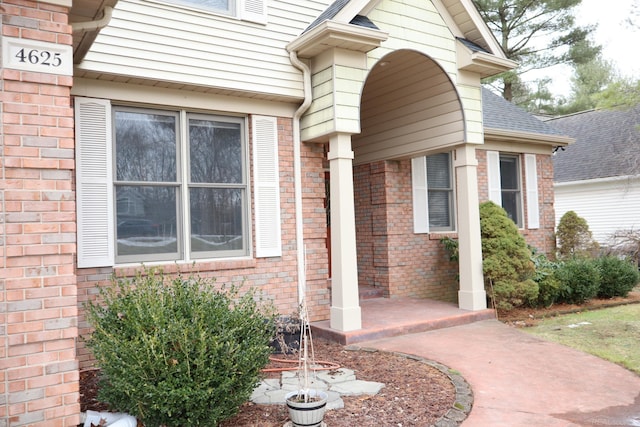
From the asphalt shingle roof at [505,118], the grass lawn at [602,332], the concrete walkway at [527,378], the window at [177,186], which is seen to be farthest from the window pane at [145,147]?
the asphalt shingle roof at [505,118]

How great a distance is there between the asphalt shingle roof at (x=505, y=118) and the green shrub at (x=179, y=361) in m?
8.24

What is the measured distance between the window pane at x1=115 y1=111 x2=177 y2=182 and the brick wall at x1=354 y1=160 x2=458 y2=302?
13.7ft

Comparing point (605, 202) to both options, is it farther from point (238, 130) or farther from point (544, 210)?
point (238, 130)

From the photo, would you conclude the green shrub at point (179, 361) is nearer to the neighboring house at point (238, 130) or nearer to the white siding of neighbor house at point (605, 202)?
the neighboring house at point (238, 130)

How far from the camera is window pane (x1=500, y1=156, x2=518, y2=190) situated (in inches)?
434

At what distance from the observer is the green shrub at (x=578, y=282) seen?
888 centimetres

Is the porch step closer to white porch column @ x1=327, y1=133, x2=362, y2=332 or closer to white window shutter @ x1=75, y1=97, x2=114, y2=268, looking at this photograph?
white porch column @ x1=327, y1=133, x2=362, y2=332

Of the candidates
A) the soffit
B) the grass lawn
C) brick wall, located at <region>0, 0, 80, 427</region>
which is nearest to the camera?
brick wall, located at <region>0, 0, 80, 427</region>

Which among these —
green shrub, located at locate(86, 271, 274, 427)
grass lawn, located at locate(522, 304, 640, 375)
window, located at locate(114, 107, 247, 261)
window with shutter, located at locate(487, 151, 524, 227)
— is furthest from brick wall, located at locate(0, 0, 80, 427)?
window with shutter, located at locate(487, 151, 524, 227)

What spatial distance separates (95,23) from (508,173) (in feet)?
31.1

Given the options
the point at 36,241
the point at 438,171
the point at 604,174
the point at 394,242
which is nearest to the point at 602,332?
the point at 394,242

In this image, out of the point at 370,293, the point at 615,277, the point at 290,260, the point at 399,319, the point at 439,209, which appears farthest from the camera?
the point at 439,209

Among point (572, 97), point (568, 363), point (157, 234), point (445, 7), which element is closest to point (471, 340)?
point (568, 363)

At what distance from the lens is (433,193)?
31.8 ft
